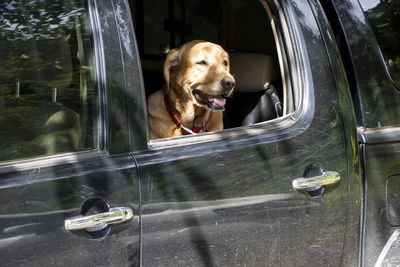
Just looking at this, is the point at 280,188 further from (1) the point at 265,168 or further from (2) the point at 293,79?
(2) the point at 293,79

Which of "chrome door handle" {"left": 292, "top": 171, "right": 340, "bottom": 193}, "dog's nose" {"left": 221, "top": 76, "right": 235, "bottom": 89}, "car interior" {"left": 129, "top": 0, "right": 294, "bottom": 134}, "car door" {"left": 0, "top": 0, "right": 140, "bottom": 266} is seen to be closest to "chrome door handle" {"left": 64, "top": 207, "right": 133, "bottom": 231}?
"car door" {"left": 0, "top": 0, "right": 140, "bottom": 266}

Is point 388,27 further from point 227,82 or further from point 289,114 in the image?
point 227,82

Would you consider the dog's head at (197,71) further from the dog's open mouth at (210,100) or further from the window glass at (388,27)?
the window glass at (388,27)

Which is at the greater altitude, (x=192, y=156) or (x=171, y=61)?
(x=171, y=61)

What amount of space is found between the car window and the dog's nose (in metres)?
1.36

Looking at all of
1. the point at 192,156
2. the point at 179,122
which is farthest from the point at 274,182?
the point at 179,122

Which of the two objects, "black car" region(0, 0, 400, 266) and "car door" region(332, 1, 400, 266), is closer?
"black car" region(0, 0, 400, 266)

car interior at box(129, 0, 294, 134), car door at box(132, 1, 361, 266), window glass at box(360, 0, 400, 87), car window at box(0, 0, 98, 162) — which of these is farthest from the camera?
car interior at box(129, 0, 294, 134)

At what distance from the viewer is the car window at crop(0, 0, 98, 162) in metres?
1.60

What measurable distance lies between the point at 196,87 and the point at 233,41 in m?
0.50

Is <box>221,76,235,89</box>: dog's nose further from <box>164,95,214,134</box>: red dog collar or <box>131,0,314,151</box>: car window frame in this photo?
<box>131,0,314,151</box>: car window frame

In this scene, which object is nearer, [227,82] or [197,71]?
[227,82]

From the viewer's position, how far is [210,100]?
10.4 ft

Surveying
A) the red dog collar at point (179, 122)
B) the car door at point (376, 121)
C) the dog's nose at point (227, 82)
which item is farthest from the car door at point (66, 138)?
the dog's nose at point (227, 82)
